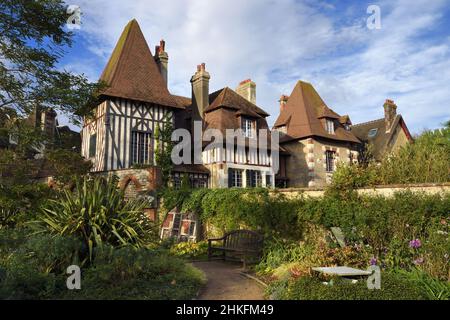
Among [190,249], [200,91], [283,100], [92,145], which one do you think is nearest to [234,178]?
[200,91]

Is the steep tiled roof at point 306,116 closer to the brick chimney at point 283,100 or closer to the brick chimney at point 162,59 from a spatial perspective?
the brick chimney at point 283,100

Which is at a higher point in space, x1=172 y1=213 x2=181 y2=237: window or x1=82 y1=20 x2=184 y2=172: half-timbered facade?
x1=82 y1=20 x2=184 y2=172: half-timbered facade

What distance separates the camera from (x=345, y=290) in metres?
4.70

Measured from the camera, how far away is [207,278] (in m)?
6.41

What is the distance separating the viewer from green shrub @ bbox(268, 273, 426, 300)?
459 cm

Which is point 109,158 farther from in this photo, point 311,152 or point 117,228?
point 311,152

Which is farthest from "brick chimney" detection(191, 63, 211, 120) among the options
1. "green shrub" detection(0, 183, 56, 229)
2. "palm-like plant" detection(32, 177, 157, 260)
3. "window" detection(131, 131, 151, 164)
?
"palm-like plant" detection(32, 177, 157, 260)

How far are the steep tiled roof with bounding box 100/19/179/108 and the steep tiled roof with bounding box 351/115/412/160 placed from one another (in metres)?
14.4

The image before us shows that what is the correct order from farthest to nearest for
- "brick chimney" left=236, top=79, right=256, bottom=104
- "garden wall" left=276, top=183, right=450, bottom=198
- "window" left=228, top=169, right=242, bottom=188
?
"brick chimney" left=236, top=79, right=256, bottom=104 → "window" left=228, top=169, right=242, bottom=188 → "garden wall" left=276, top=183, right=450, bottom=198

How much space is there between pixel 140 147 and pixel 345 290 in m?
12.8

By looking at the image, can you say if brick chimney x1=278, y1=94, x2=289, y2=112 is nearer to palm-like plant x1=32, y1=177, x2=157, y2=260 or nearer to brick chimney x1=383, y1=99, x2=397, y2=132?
brick chimney x1=383, y1=99, x2=397, y2=132

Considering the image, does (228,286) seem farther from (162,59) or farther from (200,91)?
(162,59)

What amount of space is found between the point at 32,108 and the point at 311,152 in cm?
1508
